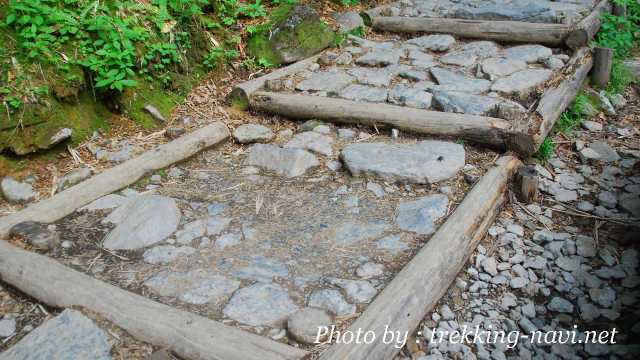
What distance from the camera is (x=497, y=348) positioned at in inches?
99.7

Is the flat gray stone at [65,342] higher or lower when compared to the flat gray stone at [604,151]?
higher

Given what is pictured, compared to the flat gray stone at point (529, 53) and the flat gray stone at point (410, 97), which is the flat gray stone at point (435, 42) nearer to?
the flat gray stone at point (529, 53)

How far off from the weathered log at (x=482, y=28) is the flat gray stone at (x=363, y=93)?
194 centimetres

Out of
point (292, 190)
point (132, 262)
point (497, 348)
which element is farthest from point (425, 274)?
point (132, 262)

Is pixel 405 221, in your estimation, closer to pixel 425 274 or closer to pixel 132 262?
pixel 425 274

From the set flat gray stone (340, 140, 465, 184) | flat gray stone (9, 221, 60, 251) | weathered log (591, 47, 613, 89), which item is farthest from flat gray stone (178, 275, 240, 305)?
weathered log (591, 47, 613, 89)

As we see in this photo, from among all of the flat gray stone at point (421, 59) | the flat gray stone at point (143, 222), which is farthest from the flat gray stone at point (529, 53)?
the flat gray stone at point (143, 222)

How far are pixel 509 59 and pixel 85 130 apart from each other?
13.7 feet

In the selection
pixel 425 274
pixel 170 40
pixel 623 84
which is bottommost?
pixel 623 84

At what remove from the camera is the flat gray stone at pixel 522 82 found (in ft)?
15.0

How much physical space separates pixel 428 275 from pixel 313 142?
1.96m

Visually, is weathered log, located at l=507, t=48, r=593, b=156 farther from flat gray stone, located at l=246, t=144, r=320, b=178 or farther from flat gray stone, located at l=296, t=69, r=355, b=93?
flat gray stone, located at l=296, t=69, r=355, b=93

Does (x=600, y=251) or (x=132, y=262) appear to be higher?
(x=132, y=262)

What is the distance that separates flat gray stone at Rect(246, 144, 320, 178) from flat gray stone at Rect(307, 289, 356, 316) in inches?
56.0
